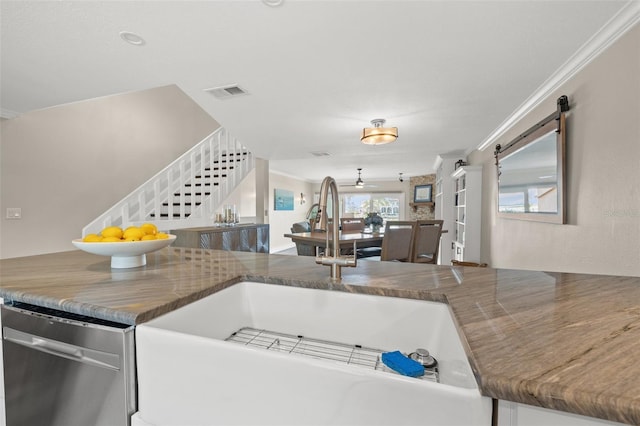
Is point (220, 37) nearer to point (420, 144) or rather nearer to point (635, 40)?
point (635, 40)

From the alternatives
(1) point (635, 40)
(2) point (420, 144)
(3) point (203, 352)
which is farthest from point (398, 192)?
(3) point (203, 352)

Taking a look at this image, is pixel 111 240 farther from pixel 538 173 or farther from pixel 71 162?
pixel 71 162

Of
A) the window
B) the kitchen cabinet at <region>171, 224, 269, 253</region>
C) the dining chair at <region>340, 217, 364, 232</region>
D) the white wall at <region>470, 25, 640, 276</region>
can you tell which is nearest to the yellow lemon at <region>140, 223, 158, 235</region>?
the kitchen cabinet at <region>171, 224, 269, 253</region>

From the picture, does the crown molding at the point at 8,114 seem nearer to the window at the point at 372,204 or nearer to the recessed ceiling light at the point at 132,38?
the recessed ceiling light at the point at 132,38

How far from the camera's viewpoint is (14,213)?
2.80 metres

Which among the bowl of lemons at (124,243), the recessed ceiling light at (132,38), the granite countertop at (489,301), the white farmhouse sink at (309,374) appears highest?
the recessed ceiling light at (132,38)

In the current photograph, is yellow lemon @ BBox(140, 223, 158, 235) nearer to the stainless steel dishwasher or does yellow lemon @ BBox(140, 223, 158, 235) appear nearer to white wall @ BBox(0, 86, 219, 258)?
the stainless steel dishwasher

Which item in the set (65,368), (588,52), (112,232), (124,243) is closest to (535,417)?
(65,368)

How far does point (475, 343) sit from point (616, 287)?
720 millimetres

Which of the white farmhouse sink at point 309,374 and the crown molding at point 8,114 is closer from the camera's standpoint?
the white farmhouse sink at point 309,374

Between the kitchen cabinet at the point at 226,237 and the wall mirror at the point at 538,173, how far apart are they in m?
3.06

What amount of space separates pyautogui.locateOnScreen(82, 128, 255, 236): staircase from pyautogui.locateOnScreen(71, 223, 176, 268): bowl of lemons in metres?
2.56

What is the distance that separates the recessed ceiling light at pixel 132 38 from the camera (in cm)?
154

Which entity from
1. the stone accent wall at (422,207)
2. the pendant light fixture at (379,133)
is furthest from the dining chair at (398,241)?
the stone accent wall at (422,207)
